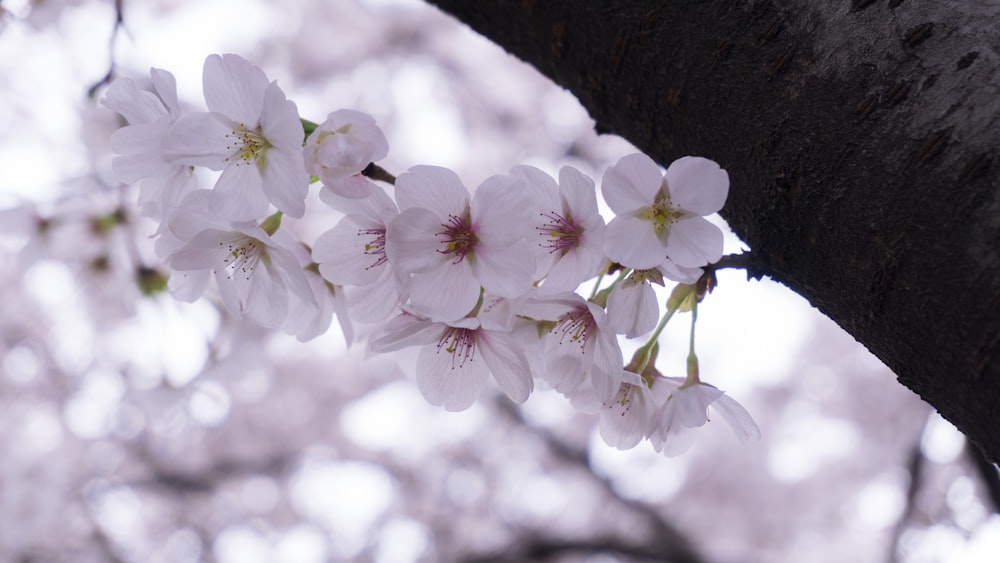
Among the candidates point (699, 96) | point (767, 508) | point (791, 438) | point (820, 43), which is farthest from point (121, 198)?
point (791, 438)

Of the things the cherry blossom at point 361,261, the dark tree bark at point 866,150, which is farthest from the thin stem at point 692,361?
the cherry blossom at point 361,261

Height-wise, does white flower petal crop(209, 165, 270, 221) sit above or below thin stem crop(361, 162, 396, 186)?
below

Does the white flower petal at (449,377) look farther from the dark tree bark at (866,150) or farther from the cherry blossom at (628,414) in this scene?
the dark tree bark at (866,150)

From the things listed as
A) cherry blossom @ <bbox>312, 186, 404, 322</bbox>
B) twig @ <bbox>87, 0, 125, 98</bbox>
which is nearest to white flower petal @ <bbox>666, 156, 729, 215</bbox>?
cherry blossom @ <bbox>312, 186, 404, 322</bbox>

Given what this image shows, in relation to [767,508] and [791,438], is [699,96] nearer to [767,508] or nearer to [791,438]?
[767,508]

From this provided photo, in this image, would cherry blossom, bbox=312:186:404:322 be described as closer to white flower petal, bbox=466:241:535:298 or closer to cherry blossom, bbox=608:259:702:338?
white flower petal, bbox=466:241:535:298

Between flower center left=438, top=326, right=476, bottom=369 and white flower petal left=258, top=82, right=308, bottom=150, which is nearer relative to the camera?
white flower petal left=258, top=82, right=308, bottom=150

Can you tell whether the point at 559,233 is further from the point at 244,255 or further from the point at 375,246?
the point at 244,255
